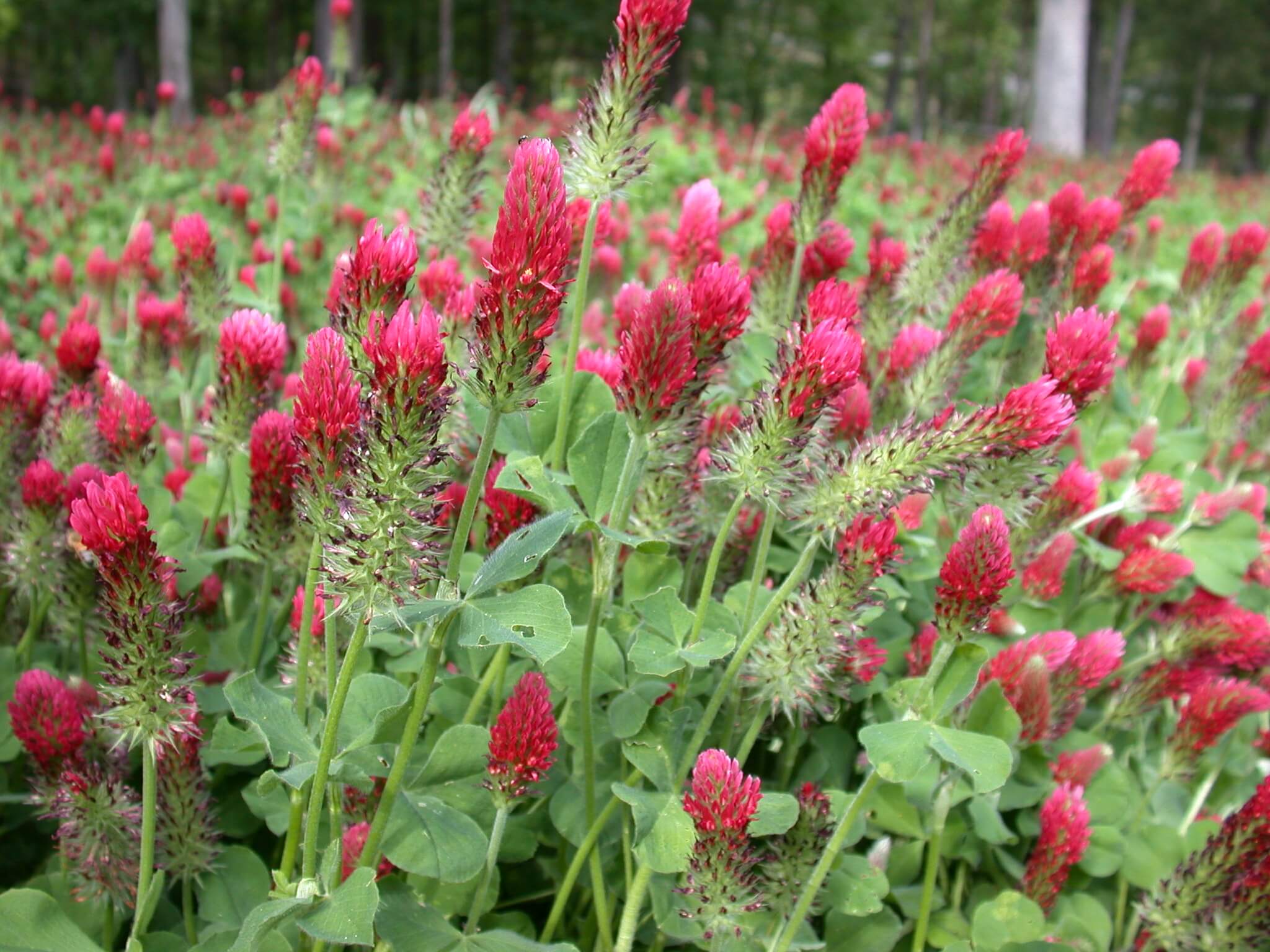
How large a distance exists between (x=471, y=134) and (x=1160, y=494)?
5.75ft

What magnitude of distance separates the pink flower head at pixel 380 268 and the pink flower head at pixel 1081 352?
2.91ft

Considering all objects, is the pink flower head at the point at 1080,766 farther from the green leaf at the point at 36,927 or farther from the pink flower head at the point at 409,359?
the green leaf at the point at 36,927

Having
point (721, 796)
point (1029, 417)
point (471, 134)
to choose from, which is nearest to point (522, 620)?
point (721, 796)

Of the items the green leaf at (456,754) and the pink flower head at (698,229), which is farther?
the pink flower head at (698,229)

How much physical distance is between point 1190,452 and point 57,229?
5.43 meters

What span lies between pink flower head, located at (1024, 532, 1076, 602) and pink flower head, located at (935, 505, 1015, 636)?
2.57ft

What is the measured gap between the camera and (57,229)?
18.0ft

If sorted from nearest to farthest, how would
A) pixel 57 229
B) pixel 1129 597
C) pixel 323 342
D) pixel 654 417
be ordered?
1. pixel 323 342
2. pixel 654 417
3. pixel 1129 597
4. pixel 57 229

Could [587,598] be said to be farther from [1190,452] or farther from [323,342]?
[1190,452]

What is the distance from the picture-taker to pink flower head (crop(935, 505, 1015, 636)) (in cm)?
137

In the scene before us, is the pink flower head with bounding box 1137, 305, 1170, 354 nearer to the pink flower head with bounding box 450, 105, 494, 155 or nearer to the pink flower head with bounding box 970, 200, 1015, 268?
the pink flower head with bounding box 970, 200, 1015, 268

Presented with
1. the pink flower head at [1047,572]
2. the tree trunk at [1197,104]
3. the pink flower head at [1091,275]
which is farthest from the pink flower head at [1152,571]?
the tree trunk at [1197,104]

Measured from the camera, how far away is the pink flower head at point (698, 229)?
76.1 inches

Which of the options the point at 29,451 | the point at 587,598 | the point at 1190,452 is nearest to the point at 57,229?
the point at 29,451
